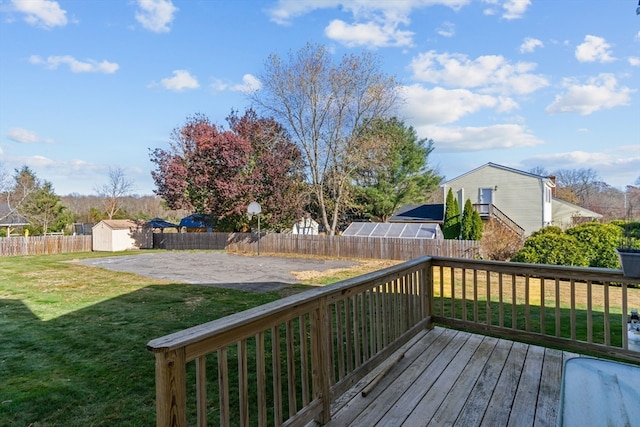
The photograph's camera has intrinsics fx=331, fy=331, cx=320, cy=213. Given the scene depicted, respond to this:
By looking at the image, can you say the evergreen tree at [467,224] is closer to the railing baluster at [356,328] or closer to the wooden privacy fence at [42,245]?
the railing baluster at [356,328]

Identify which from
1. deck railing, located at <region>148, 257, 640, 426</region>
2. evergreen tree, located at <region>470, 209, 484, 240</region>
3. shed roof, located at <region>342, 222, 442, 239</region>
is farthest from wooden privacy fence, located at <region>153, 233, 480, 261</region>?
deck railing, located at <region>148, 257, 640, 426</region>

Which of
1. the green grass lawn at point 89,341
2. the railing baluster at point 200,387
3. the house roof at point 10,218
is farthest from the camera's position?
the house roof at point 10,218

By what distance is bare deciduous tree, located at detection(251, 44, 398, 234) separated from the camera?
15.6m

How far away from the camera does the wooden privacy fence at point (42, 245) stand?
52.5 feet

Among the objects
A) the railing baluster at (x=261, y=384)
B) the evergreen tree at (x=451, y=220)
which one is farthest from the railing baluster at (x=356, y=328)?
the evergreen tree at (x=451, y=220)

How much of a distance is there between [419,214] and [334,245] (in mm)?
8997

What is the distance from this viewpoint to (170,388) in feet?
3.78

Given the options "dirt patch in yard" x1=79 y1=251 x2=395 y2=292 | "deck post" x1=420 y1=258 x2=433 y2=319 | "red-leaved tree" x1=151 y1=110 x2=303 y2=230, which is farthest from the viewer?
"red-leaved tree" x1=151 y1=110 x2=303 y2=230

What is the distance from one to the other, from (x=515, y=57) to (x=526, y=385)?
970cm

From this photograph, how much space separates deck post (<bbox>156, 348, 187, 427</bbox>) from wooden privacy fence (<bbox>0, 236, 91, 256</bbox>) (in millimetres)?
20527

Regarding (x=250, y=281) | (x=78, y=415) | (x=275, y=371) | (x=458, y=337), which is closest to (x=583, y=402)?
(x=275, y=371)

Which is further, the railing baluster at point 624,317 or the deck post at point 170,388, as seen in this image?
the railing baluster at point 624,317

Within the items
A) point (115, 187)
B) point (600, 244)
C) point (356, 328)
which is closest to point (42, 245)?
point (115, 187)

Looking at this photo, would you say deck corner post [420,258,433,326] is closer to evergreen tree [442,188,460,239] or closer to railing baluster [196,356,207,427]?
railing baluster [196,356,207,427]
